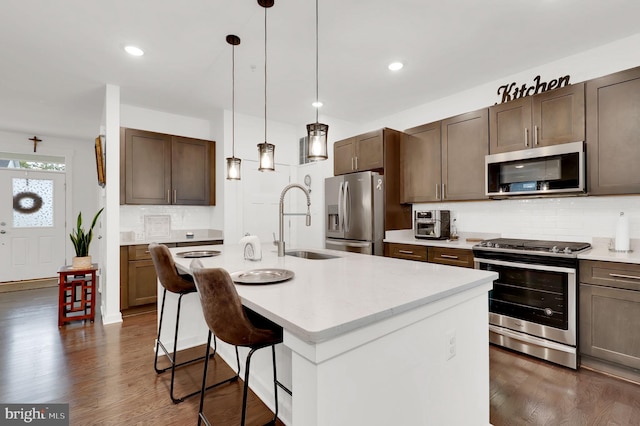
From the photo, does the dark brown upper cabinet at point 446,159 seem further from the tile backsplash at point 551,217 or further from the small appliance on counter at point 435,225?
the tile backsplash at point 551,217

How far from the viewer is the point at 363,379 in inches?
40.2

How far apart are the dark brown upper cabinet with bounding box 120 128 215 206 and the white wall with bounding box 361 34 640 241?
3.29m

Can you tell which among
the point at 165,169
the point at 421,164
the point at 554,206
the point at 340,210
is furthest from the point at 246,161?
the point at 554,206

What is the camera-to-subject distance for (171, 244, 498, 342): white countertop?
0.94 metres

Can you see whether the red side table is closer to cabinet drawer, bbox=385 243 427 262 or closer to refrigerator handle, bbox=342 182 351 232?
refrigerator handle, bbox=342 182 351 232

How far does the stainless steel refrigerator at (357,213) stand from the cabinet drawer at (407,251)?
0.40ft

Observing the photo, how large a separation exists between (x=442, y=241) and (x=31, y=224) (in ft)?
22.4

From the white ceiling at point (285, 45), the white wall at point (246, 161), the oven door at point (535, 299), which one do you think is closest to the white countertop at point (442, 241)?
the oven door at point (535, 299)

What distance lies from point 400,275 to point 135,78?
3.51m

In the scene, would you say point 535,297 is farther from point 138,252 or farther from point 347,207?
point 138,252

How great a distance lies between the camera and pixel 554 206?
2979 millimetres

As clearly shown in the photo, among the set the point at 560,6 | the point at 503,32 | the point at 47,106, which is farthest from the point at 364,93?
the point at 47,106

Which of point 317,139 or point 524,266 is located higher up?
point 317,139

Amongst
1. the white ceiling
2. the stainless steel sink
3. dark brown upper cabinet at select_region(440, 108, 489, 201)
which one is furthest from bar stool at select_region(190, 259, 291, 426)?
dark brown upper cabinet at select_region(440, 108, 489, 201)
